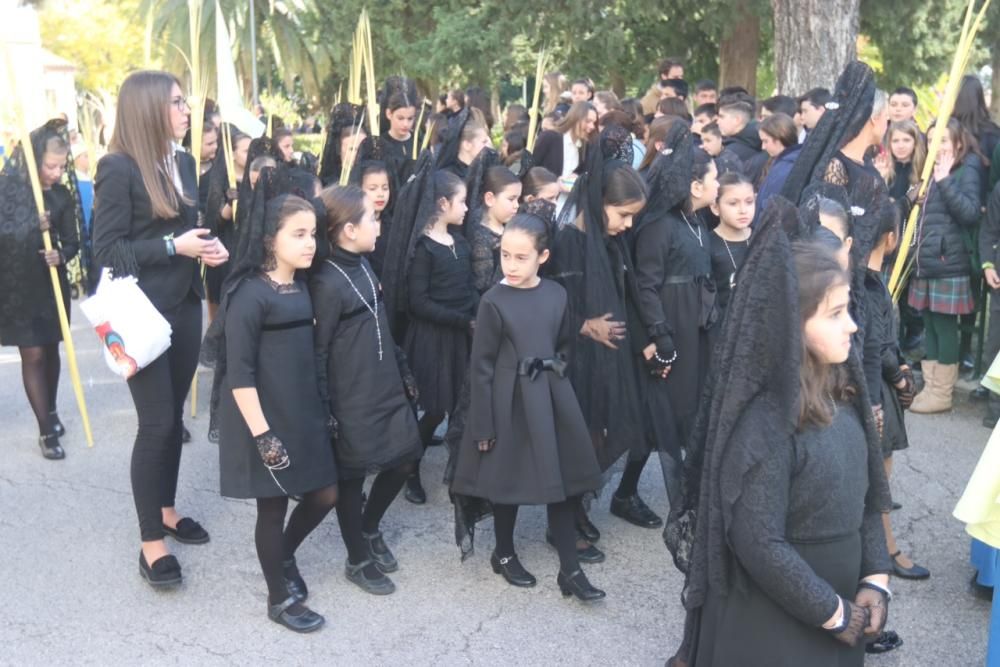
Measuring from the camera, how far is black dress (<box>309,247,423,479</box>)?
165 inches

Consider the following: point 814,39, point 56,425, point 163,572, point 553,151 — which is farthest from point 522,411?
point 814,39

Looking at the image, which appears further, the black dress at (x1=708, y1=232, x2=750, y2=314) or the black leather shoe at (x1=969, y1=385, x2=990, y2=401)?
the black leather shoe at (x1=969, y1=385, x2=990, y2=401)

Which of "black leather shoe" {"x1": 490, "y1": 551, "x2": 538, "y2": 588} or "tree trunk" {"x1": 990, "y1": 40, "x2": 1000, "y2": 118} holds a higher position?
"tree trunk" {"x1": 990, "y1": 40, "x2": 1000, "y2": 118}

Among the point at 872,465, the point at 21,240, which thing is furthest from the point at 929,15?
the point at 872,465

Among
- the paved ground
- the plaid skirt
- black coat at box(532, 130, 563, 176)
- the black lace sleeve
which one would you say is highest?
black coat at box(532, 130, 563, 176)

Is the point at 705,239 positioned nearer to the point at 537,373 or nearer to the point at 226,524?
the point at 537,373

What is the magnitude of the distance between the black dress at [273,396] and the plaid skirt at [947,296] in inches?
181

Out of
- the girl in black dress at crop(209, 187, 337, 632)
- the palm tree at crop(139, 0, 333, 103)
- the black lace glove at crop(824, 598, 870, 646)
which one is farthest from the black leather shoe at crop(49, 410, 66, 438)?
the palm tree at crop(139, 0, 333, 103)

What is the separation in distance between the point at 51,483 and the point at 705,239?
364 centimetres

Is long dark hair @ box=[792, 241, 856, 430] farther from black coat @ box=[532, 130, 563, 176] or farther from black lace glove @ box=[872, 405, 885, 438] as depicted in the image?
black coat @ box=[532, 130, 563, 176]

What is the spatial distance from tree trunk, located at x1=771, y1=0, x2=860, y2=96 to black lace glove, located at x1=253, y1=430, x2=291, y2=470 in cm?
829

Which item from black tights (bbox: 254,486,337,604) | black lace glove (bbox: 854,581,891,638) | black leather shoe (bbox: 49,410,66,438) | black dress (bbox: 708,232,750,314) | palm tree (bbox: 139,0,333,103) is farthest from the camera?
palm tree (bbox: 139,0,333,103)

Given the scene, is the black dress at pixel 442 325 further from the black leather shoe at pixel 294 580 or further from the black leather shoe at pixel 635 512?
the black leather shoe at pixel 294 580

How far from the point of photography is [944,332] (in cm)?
699
